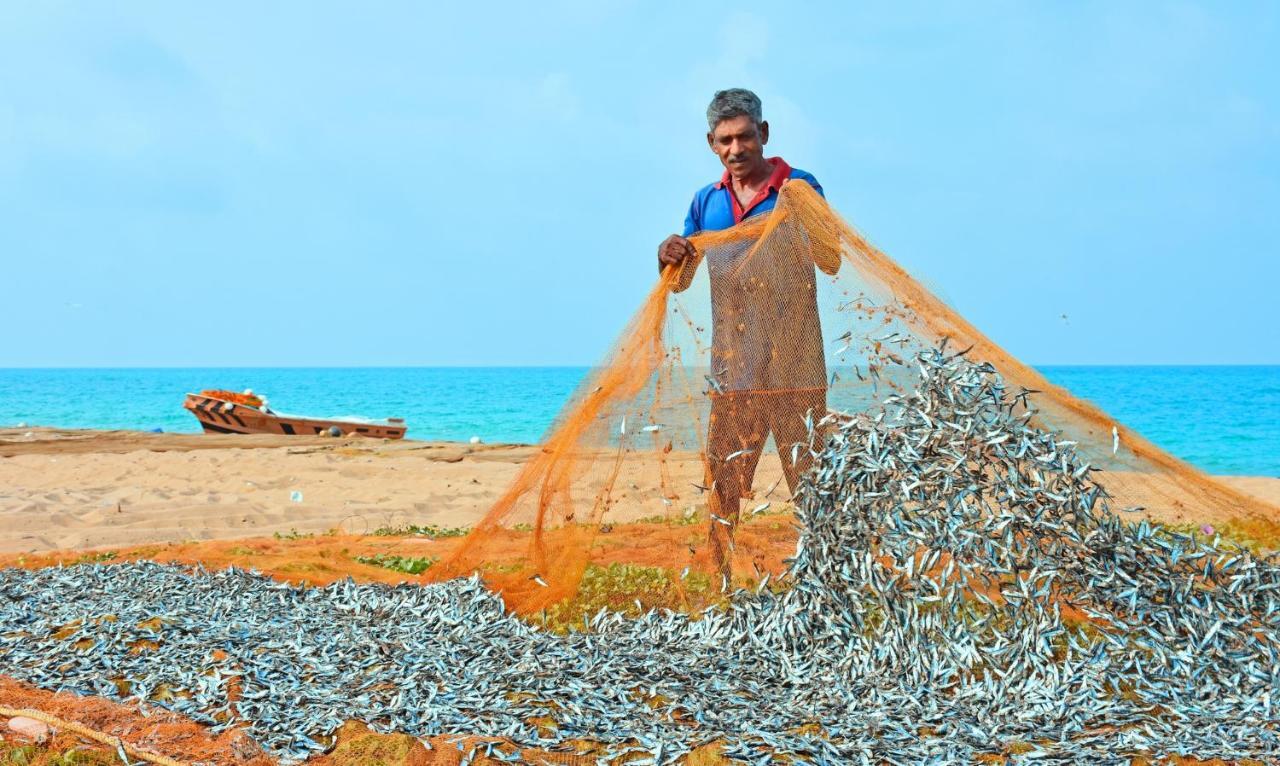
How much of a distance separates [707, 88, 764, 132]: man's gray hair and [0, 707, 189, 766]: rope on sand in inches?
134

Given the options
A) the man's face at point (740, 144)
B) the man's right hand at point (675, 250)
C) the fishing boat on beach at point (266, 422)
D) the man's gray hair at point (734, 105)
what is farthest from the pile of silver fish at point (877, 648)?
the fishing boat on beach at point (266, 422)

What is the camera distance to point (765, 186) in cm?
464

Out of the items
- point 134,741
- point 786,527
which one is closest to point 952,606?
point 786,527

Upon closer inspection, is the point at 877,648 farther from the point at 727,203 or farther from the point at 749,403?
the point at 727,203

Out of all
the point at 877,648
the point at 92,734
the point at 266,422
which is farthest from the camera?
the point at 266,422

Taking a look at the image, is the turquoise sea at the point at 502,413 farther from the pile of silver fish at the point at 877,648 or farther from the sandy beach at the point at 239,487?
the pile of silver fish at the point at 877,648

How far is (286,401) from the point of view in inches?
2106

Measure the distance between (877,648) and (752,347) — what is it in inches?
57.4

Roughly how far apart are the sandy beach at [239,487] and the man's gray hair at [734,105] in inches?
64.6

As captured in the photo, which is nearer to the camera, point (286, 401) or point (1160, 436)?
point (1160, 436)

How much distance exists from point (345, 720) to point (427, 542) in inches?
142

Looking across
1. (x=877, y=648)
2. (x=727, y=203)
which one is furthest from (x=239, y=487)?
(x=877, y=648)

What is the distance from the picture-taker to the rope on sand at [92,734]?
9.77 feet

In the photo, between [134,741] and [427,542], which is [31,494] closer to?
[427,542]
